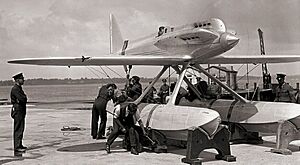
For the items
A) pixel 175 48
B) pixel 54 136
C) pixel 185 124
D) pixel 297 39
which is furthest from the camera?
pixel 54 136

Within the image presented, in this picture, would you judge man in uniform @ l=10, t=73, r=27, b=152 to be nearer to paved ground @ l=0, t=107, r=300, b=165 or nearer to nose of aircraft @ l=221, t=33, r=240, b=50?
paved ground @ l=0, t=107, r=300, b=165

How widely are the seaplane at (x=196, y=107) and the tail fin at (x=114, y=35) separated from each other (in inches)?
323

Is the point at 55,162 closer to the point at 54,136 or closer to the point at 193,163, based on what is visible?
the point at 193,163

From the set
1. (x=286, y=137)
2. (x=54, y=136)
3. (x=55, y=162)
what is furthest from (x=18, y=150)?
(x=286, y=137)

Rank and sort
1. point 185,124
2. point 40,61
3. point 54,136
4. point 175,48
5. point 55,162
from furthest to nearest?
point 54,136 < point 175,48 < point 40,61 < point 185,124 < point 55,162

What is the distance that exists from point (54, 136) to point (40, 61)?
11.6 feet

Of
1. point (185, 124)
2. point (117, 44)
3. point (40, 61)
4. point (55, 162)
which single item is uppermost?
point (117, 44)

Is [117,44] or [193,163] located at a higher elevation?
[117,44]

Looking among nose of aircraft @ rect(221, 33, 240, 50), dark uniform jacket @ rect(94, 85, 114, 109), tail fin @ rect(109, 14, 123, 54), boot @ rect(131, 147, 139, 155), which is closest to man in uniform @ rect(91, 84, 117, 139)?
dark uniform jacket @ rect(94, 85, 114, 109)

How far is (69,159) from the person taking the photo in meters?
8.01

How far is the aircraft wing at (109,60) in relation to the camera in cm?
894

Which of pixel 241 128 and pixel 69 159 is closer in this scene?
pixel 69 159

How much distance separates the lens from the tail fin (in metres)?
19.4

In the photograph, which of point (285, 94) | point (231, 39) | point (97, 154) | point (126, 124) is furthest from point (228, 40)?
point (97, 154)
